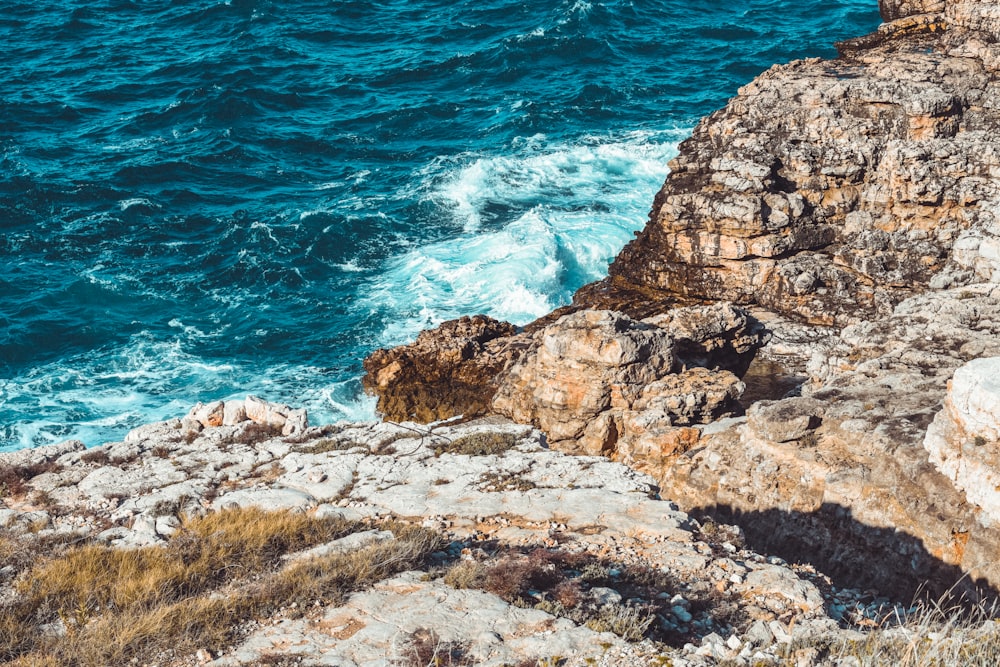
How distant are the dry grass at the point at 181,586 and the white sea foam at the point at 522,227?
2120cm

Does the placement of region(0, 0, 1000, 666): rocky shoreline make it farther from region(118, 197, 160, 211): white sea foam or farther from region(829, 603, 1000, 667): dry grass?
region(118, 197, 160, 211): white sea foam

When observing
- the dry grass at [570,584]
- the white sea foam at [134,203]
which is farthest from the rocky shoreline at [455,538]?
the white sea foam at [134,203]

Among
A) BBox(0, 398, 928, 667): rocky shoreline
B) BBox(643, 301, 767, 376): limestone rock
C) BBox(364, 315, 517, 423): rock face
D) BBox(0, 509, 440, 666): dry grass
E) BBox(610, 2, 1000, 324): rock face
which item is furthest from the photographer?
BBox(364, 315, 517, 423): rock face

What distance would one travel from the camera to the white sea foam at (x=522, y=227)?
1427 inches

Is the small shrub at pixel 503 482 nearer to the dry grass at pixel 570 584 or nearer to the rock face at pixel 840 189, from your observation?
the dry grass at pixel 570 584

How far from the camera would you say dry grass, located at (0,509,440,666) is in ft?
33.9

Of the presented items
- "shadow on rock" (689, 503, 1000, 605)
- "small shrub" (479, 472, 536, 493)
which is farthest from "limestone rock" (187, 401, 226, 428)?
"shadow on rock" (689, 503, 1000, 605)

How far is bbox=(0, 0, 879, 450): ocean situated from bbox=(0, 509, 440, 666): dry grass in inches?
659

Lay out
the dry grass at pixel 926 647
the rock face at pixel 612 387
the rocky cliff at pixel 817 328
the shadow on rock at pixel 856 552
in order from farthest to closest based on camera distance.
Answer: the rock face at pixel 612 387 < the rocky cliff at pixel 817 328 < the shadow on rock at pixel 856 552 < the dry grass at pixel 926 647

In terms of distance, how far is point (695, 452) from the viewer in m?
18.0

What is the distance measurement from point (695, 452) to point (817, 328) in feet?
30.4

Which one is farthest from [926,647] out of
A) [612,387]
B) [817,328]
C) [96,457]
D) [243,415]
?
[817,328]

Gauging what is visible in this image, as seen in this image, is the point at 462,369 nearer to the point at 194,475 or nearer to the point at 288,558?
the point at 194,475

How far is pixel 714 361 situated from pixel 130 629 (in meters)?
16.6
